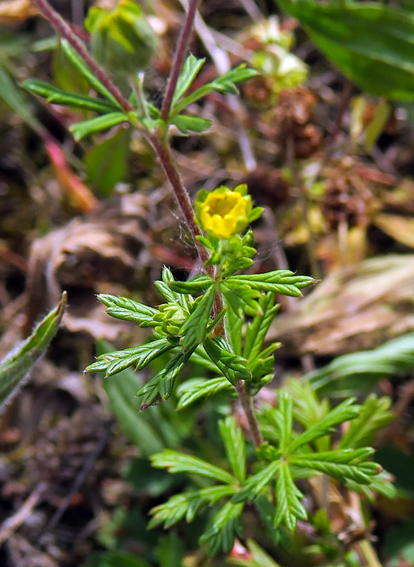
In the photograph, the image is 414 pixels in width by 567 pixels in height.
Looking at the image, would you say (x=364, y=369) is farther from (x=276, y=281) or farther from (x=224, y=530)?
(x=276, y=281)

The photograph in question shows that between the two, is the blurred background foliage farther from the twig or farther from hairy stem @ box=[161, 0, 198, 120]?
hairy stem @ box=[161, 0, 198, 120]

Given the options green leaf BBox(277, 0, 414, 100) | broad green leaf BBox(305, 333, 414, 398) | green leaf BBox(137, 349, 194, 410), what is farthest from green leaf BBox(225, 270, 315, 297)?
green leaf BBox(277, 0, 414, 100)

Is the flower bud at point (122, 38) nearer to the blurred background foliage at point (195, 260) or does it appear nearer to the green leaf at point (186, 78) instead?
the green leaf at point (186, 78)

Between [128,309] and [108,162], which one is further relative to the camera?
[108,162]

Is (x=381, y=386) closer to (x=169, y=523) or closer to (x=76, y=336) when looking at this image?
(x=169, y=523)

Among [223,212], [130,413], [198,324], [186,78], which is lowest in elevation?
[130,413]

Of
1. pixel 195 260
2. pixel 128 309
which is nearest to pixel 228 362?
pixel 128 309

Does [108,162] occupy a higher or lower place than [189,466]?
higher
